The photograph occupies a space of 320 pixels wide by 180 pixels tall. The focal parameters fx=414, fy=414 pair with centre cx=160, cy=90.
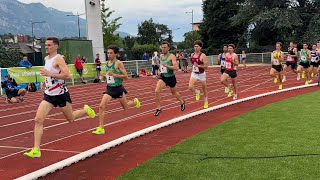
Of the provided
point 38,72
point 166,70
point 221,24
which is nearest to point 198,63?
point 166,70

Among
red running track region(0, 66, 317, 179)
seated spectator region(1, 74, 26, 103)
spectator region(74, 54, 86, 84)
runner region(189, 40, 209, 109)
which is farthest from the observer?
spectator region(74, 54, 86, 84)

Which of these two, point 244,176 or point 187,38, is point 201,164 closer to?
point 244,176

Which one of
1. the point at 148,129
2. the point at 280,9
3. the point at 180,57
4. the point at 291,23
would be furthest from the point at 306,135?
the point at 280,9

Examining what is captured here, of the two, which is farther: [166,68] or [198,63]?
[198,63]

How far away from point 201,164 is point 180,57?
2961cm

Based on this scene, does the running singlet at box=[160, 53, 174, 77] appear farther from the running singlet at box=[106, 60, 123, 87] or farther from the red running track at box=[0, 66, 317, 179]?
the running singlet at box=[106, 60, 123, 87]

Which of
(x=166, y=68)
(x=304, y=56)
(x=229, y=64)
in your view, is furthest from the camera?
(x=304, y=56)

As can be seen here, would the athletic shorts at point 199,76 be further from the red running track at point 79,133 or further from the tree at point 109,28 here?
the tree at point 109,28

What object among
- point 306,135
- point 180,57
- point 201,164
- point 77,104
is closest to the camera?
point 201,164

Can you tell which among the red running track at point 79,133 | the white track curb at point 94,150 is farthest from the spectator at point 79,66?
the white track curb at point 94,150

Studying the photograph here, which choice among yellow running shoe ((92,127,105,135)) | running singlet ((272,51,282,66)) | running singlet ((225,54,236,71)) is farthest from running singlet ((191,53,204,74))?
running singlet ((272,51,282,66))

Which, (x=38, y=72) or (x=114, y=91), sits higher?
(x=38, y=72)

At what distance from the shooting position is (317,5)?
143 feet

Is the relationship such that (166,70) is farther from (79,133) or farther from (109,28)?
(109,28)
